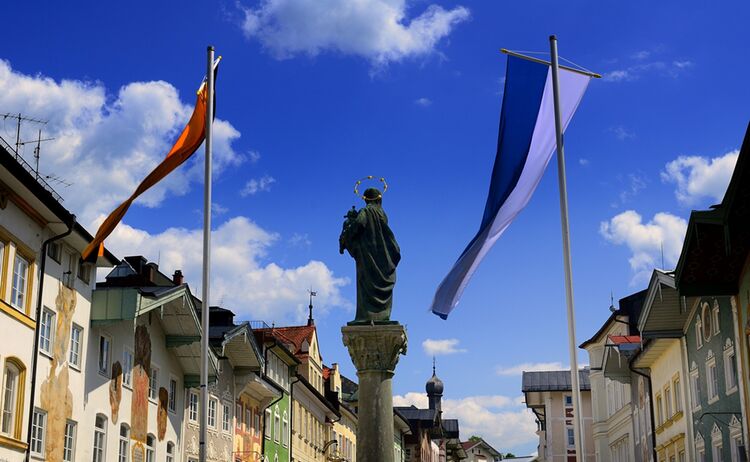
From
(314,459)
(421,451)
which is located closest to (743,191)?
(314,459)

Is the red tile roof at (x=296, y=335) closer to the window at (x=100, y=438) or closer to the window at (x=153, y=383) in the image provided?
the window at (x=153, y=383)

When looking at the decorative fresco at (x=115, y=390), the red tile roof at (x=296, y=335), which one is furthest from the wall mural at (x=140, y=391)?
the red tile roof at (x=296, y=335)

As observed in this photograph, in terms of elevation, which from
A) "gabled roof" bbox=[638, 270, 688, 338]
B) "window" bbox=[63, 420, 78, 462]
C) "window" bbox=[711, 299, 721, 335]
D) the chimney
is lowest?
"window" bbox=[63, 420, 78, 462]

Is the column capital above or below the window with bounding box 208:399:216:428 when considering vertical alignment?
below

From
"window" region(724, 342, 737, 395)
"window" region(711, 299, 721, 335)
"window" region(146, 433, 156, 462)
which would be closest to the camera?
"window" region(724, 342, 737, 395)

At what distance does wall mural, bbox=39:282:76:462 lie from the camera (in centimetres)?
2748

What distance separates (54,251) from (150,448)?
31.0 ft

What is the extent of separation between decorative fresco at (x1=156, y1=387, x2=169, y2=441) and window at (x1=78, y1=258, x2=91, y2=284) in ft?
22.1

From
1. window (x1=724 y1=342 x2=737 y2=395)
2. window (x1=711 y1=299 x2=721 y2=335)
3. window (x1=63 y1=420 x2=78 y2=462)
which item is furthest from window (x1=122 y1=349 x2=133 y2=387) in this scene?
window (x1=724 y1=342 x2=737 y2=395)

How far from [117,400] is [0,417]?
7.47 metres

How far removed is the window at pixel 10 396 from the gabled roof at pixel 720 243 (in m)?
16.3

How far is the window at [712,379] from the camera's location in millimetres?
30969

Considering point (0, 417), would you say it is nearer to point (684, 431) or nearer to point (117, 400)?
point (117, 400)

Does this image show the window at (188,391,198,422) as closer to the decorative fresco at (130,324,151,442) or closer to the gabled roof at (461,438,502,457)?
the decorative fresco at (130,324,151,442)
